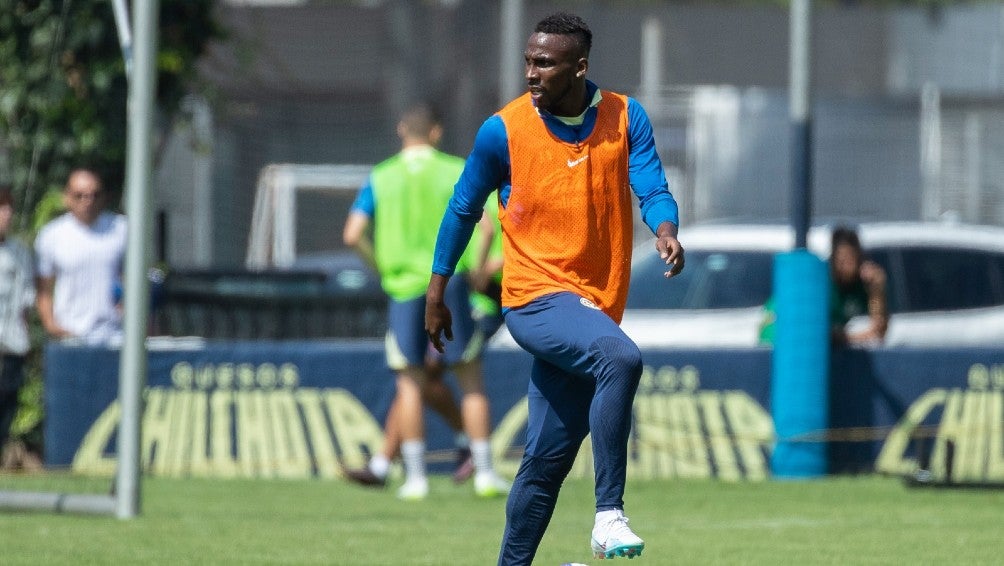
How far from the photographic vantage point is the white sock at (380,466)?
1180 cm

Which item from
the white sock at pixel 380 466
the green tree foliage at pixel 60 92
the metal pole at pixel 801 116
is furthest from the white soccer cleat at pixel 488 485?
the green tree foliage at pixel 60 92

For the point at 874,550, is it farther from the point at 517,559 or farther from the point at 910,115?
the point at 910,115

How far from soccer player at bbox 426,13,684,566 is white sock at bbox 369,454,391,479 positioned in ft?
16.3

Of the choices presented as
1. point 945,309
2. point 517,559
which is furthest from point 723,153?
point 517,559

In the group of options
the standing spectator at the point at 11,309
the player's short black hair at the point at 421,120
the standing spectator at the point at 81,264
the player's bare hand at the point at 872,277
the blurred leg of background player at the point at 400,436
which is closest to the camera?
the player's short black hair at the point at 421,120

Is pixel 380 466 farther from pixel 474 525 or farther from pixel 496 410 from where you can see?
pixel 474 525

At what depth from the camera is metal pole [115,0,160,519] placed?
10062mm

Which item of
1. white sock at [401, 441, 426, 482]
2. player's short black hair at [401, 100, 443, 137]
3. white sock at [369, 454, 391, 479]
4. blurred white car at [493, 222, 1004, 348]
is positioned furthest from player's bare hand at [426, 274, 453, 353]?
blurred white car at [493, 222, 1004, 348]

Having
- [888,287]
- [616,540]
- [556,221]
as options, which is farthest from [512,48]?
[616,540]

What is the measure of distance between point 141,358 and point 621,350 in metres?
4.23

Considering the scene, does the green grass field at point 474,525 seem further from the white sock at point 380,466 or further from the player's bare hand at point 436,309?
the player's bare hand at point 436,309

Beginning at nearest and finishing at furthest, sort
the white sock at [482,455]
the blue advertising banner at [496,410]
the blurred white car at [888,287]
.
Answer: the white sock at [482,455], the blue advertising banner at [496,410], the blurred white car at [888,287]

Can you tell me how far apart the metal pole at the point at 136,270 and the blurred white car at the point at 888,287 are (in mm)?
6211

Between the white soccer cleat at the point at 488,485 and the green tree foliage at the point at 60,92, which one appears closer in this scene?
the white soccer cleat at the point at 488,485
